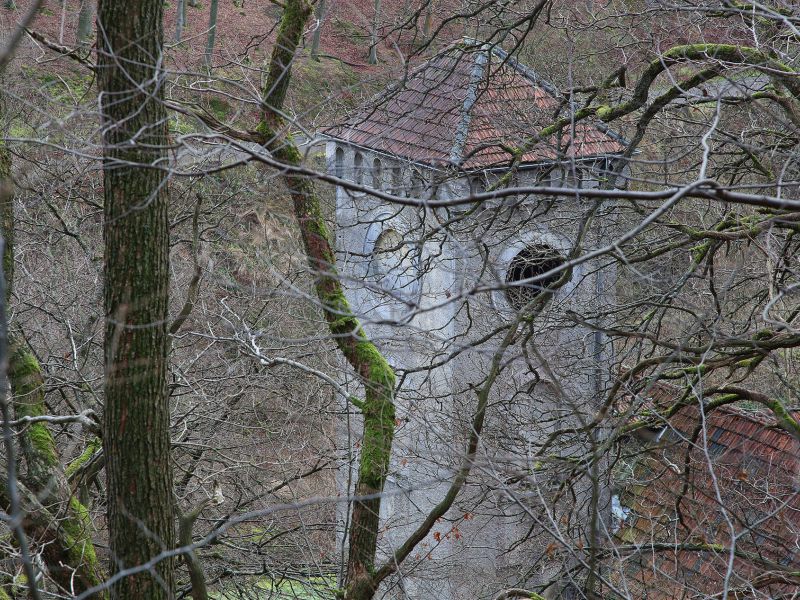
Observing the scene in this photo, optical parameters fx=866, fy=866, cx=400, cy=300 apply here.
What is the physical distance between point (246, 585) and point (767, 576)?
5.02 metres

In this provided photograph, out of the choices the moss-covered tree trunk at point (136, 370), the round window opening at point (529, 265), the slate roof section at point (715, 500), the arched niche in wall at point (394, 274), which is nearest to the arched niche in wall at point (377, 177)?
the arched niche in wall at point (394, 274)

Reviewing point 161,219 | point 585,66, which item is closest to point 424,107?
point 585,66

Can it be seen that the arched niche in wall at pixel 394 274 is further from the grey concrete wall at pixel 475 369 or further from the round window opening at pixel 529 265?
the round window opening at pixel 529 265

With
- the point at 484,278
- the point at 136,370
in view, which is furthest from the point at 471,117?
the point at 136,370

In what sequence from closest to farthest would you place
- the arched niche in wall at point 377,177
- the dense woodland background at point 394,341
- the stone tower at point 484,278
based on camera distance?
the dense woodland background at point 394,341
the arched niche in wall at point 377,177
the stone tower at point 484,278

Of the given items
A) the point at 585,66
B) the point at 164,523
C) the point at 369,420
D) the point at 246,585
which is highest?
the point at 585,66

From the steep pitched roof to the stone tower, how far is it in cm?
3

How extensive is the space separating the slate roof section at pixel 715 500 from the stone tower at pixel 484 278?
669mm

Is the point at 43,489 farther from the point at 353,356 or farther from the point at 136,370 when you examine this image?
the point at 353,356

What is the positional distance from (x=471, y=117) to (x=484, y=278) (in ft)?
10.4

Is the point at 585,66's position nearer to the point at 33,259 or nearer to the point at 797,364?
the point at 797,364

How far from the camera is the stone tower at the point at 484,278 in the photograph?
6133 millimetres

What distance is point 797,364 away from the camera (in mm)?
8578

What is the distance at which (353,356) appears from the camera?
6441 mm
